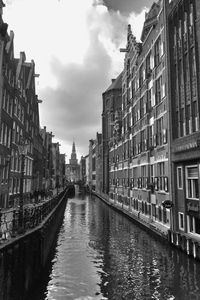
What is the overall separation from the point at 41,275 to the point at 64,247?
7.89m

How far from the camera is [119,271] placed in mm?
17859

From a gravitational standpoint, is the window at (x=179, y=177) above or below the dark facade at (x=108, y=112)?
below

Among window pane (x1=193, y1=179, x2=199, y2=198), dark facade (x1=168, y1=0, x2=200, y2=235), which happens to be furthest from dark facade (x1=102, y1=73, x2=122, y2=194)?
window pane (x1=193, y1=179, x2=199, y2=198)

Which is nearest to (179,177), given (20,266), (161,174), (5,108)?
(161,174)

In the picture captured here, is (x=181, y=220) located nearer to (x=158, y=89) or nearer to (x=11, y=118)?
(x=158, y=89)

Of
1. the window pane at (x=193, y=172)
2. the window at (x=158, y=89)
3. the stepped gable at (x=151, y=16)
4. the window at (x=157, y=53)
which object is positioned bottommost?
the window pane at (x=193, y=172)

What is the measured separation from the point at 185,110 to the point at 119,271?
13.7 metres

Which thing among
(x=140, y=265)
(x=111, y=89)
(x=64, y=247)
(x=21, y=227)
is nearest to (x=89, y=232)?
(x=64, y=247)

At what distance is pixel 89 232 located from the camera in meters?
32.4

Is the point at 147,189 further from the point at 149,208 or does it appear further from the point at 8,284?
the point at 8,284

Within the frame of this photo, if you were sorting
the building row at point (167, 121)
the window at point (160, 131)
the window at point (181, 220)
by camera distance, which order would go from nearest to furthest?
1. the building row at point (167, 121)
2. the window at point (181, 220)
3. the window at point (160, 131)

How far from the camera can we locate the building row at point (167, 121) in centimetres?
2173

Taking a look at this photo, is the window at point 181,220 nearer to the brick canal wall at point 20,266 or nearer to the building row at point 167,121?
the building row at point 167,121

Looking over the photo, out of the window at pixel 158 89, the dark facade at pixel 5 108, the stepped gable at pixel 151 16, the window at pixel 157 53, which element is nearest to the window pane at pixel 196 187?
the window at pixel 158 89
